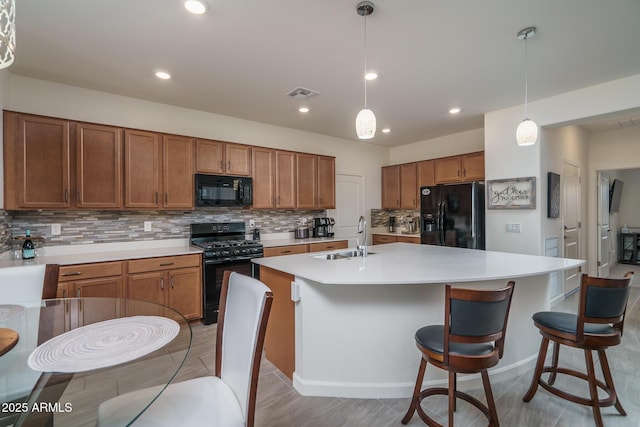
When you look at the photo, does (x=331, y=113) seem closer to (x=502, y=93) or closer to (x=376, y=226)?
(x=502, y=93)

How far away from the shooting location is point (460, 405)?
1.97 meters

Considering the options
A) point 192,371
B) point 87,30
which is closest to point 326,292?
point 192,371

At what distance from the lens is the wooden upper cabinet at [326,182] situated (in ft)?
15.8

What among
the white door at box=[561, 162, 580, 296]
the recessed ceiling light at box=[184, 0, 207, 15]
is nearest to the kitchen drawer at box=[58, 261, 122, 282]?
the recessed ceiling light at box=[184, 0, 207, 15]

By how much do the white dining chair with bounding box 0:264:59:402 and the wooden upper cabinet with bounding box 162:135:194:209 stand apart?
1.65 metres

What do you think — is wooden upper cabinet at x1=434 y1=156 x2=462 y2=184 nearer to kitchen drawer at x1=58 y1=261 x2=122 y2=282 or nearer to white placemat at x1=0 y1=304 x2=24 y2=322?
kitchen drawer at x1=58 y1=261 x2=122 y2=282

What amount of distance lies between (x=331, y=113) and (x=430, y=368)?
126 inches

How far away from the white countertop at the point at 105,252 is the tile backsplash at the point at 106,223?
55mm

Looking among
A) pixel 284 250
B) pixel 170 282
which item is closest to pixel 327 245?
pixel 284 250

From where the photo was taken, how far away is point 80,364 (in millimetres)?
1148

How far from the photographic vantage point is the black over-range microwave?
12.1 ft

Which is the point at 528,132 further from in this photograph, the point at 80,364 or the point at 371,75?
the point at 80,364

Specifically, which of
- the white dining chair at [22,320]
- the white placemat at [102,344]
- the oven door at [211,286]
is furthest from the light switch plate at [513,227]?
the white dining chair at [22,320]

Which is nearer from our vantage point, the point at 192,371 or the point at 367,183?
the point at 192,371
